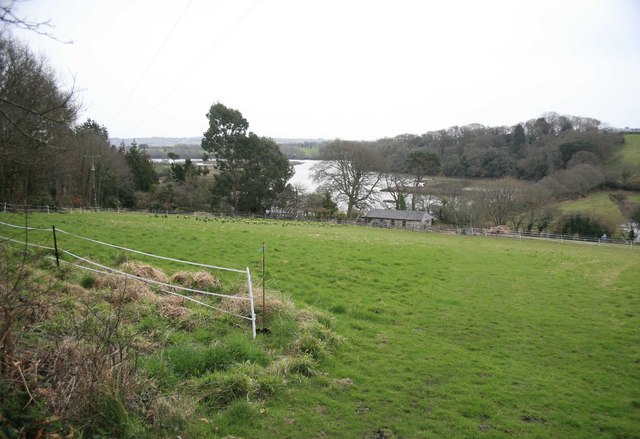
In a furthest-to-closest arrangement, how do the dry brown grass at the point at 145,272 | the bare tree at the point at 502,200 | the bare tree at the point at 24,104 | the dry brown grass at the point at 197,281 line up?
the bare tree at the point at 502,200, the bare tree at the point at 24,104, the dry brown grass at the point at 145,272, the dry brown grass at the point at 197,281

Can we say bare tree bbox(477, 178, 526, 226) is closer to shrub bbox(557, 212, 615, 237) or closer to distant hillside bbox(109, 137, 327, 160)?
shrub bbox(557, 212, 615, 237)

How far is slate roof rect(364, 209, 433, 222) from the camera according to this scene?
5766 cm

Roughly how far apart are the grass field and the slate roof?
129 ft

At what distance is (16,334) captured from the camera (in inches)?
187

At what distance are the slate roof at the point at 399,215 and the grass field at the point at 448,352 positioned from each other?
39.4m

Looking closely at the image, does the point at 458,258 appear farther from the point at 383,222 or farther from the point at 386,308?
the point at 383,222

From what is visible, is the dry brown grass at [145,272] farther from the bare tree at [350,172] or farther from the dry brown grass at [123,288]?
the bare tree at [350,172]

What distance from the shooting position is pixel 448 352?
8141mm

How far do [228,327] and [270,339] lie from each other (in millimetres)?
968

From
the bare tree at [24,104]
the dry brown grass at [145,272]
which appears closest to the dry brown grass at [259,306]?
the dry brown grass at [145,272]

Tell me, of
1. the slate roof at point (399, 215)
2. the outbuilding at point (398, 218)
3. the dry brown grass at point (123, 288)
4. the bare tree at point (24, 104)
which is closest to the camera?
the dry brown grass at point (123, 288)

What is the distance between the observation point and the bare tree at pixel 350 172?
5938 cm

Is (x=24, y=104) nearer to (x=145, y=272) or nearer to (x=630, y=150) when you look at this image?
(x=145, y=272)

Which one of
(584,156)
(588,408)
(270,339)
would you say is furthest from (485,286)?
(584,156)
